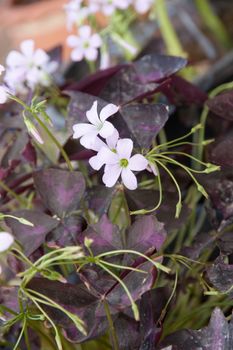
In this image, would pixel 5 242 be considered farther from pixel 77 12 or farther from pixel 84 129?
pixel 77 12

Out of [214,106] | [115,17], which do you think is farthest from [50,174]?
[115,17]

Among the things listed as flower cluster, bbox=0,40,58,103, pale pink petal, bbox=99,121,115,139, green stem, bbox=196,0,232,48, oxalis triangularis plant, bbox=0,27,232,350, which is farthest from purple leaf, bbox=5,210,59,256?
green stem, bbox=196,0,232,48

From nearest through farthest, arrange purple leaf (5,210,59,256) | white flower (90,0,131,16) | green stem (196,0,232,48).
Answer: purple leaf (5,210,59,256) < white flower (90,0,131,16) < green stem (196,0,232,48)

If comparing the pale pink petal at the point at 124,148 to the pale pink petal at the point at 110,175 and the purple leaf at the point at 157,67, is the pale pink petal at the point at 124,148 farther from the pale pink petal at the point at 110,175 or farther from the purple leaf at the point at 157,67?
the purple leaf at the point at 157,67

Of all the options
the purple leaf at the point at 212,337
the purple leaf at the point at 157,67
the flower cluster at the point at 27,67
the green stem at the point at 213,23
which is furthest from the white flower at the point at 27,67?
the green stem at the point at 213,23

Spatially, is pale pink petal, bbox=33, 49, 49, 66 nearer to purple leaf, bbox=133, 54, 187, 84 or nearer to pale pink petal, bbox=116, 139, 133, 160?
purple leaf, bbox=133, 54, 187, 84

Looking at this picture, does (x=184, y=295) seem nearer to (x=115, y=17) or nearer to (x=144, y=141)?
(x=144, y=141)

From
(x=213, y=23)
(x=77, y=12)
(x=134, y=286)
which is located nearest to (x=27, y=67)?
(x=77, y=12)
